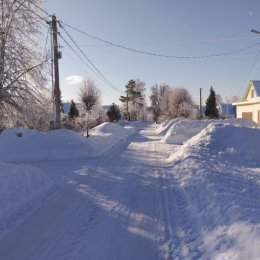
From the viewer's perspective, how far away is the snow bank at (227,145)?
14.4 meters

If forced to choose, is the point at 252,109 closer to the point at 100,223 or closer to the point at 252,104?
the point at 252,104

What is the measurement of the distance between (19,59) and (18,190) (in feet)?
37.2

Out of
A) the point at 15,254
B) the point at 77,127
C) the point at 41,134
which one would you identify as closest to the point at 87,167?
the point at 41,134

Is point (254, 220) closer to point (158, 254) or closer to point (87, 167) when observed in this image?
point (158, 254)

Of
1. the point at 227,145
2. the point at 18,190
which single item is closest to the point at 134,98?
the point at 227,145

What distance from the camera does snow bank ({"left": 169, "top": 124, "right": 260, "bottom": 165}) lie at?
1436cm

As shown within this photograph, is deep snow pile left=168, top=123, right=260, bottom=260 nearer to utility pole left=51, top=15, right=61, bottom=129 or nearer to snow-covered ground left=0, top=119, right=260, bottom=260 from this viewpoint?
snow-covered ground left=0, top=119, right=260, bottom=260

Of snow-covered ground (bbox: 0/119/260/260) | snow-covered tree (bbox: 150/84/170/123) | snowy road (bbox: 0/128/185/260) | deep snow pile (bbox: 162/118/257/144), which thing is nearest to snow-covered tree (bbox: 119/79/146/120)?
snow-covered tree (bbox: 150/84/170/123)

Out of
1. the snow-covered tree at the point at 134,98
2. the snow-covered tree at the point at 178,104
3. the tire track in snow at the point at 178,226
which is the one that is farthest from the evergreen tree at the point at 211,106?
the tire track in snow at the point at 178,226

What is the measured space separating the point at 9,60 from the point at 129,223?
1343 centimetres

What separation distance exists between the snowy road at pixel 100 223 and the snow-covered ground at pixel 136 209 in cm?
2

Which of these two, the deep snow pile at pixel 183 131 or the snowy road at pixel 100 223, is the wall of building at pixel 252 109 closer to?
the deep snow pile at pixel 183 131

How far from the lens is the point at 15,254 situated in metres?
5.52

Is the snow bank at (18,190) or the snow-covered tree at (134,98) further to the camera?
the snow-covered tree at (134,98)
